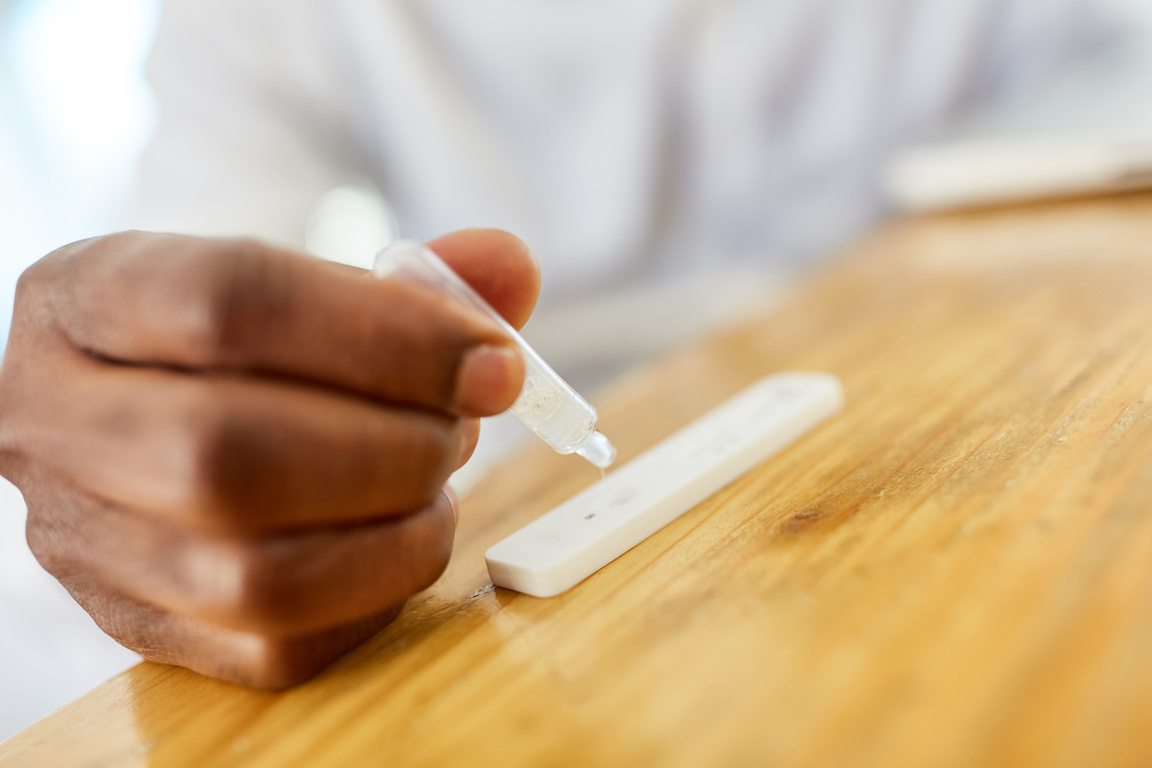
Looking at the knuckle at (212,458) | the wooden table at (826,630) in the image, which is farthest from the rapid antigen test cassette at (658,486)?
the knuckle at (212,458)

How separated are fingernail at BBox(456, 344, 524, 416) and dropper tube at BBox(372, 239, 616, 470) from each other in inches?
0.6

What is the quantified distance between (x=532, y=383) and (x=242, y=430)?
0.12 meters

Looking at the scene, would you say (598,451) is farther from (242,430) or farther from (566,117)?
(566,117)

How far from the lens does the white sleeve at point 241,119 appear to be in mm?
816

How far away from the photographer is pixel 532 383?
1.07ft

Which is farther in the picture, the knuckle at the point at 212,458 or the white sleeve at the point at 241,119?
the white sleeve at the point at 241,119

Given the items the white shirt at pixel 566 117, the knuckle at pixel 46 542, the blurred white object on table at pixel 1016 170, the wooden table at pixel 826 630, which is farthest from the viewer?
the white shirt at pixel 566 117

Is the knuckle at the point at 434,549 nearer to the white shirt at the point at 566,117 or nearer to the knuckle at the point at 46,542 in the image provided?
the knuckle at the point at 46,542

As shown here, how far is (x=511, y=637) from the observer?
0.30 meters

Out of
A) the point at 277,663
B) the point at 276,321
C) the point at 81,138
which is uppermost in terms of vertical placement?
the point at 81,138

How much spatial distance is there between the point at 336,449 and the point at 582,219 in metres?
0.82

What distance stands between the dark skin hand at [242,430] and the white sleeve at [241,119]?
55cm

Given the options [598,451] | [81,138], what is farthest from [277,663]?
[81,138]

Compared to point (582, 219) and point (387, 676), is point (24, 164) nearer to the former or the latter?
point (582, 219)
